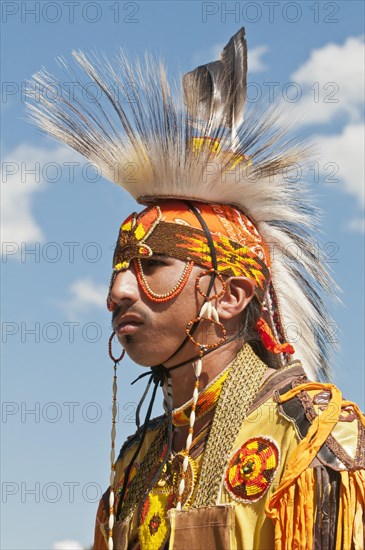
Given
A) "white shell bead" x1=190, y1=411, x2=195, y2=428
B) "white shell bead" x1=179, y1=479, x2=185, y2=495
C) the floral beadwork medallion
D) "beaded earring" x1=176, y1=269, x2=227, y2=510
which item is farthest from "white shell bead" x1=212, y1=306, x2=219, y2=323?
"white shell bead" x1=179, y1=479, x2=185, y2=495

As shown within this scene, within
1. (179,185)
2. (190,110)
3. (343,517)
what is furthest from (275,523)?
(190,110)

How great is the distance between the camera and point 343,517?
3768mm

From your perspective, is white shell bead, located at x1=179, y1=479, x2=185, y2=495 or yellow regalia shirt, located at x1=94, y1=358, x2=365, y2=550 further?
white shell bead, located at x1=179, y1=479, x2=185, y2=495

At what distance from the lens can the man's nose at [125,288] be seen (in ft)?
14.5

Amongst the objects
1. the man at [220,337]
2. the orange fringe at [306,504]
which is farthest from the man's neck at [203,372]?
the orange fringe at [306,504]

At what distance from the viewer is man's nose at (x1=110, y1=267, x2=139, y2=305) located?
4.43m

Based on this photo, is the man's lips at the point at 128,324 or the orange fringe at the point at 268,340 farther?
the orange fringe at the point at 268,340

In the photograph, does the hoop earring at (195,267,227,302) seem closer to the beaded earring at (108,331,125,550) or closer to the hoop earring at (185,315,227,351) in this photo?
the hoop earring at (185,315,227,351)

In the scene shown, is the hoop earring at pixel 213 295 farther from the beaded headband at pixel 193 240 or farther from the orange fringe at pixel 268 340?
the orange fringe at pixel 268 340

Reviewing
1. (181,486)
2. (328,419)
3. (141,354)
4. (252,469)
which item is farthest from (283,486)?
(141,354)

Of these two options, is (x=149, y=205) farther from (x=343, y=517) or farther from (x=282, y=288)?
(x=343, y=517)

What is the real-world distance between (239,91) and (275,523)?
7.16ft

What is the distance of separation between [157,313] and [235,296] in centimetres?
39

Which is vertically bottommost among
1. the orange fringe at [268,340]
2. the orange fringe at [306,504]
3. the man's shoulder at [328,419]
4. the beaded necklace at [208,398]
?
the orange fringe at [306,504]
